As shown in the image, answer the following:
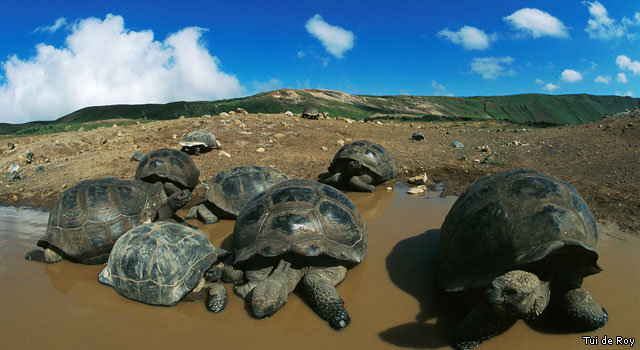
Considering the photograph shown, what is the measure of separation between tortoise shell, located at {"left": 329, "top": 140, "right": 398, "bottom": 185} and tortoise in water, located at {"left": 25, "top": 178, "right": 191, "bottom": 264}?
4607 mm

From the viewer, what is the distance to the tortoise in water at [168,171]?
7141 millimetres

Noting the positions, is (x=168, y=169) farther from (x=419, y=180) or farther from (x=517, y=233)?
(x=517, y=233)

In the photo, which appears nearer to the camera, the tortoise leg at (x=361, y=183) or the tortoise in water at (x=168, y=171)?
the tortoise in water at (x=168, y=171)

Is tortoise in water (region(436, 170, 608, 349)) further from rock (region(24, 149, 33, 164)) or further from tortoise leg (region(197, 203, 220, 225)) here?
rock (region(24, 149, 33, 164))

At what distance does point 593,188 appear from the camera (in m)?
6.85

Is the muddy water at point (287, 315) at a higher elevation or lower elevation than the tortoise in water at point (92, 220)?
lower

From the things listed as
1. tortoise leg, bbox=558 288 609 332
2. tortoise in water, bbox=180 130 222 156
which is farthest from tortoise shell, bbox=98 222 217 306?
tortoise in water, bbox=180 130 222 156

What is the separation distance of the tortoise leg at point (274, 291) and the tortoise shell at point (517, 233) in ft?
5.35

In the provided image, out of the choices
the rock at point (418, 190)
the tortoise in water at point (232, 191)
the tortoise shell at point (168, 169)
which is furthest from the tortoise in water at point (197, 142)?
the rock at point (418, 190)

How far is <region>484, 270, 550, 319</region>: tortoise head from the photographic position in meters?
2.33

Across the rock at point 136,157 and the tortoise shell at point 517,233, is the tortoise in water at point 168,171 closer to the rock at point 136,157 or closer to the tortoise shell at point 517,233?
the rock at point 136,157

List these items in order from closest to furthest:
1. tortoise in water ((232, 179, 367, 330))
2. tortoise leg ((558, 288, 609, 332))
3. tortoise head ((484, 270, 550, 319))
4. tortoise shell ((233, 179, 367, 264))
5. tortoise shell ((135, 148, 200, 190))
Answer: tortoise head ((484, 270, 550, 319)) → tortoise leg ((558, 288, 609, 332)) → tortoise in water ((232, 179, 367, 330)) → tortoise shell ((233, 179, 367, 264)) → tortoise shell ((135, 148, 200, 190))

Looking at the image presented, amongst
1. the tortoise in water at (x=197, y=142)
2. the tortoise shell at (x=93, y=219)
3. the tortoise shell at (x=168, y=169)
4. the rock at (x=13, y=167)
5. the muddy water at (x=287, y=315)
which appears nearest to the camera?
the muddy water at (x=287, y=315)

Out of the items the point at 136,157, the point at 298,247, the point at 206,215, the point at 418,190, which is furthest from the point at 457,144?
the point at 136,157
